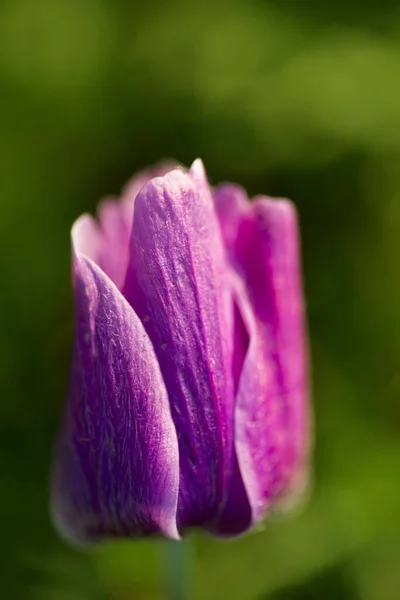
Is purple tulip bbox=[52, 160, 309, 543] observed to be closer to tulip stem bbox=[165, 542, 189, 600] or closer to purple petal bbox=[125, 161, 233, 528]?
purple petal bbox=[125, 161, 233, 528]

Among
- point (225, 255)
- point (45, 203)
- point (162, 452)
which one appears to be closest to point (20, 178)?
point (45, 203)

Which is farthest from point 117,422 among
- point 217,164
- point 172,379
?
Result: point 217,164

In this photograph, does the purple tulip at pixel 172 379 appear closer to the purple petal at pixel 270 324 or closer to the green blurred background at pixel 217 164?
the purple petal at pixel 270 324

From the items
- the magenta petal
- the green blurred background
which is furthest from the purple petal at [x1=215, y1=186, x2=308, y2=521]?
the green blurred background

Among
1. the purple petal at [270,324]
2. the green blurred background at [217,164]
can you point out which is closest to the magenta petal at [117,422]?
the purple petal at [270,324]

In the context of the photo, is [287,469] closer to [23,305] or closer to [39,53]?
[23,305]

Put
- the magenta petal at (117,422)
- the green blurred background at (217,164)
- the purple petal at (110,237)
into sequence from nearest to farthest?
the magenta petal at (117,422), the purple petal at (110,237), the green blurred background at (217,164)

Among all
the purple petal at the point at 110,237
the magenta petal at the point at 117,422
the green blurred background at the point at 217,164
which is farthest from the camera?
the green blurred background at the point at 217,164
